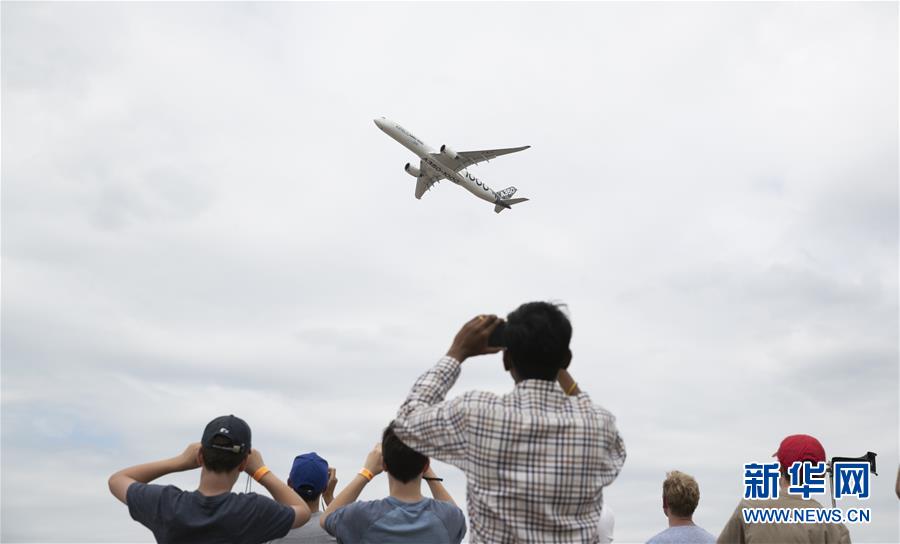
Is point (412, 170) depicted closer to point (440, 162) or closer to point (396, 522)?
point (440, 162)

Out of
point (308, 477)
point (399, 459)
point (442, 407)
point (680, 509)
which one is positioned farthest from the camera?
point (680, 509)

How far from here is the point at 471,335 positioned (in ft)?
15.4

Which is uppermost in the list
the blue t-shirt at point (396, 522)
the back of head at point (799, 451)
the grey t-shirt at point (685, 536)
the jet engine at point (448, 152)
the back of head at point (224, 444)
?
the jet engine at point (448, 152)

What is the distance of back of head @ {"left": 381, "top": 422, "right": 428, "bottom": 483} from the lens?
18.5 feet

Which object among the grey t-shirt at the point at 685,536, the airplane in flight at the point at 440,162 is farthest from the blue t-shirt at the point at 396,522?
the airplane in flight at the point at 440,162

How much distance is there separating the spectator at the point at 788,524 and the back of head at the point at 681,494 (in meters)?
0.63

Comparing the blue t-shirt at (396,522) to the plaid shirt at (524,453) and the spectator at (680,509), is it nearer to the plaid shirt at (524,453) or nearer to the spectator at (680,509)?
the plaid shirt at (524,453)

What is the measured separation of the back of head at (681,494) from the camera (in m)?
7.53

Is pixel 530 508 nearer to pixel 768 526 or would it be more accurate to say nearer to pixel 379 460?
pixel 379 460

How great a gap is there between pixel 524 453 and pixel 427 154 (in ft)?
158

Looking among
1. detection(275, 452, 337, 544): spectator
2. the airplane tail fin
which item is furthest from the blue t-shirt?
the airplane tail fin

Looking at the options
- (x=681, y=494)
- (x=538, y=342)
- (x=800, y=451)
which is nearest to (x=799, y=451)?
(x=800, y=451)

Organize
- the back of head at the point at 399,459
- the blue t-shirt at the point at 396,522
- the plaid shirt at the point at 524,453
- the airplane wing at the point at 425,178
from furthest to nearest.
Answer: the airplane wing at the point at 425,178 < the blue t-shirt at the point at 396,522 < the back of head at the point at 399,459 < the plaid shirt at the point at 524,453

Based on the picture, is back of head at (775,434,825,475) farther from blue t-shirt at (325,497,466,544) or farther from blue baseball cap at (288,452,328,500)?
blue baseball cap at (288,452,328,500)
